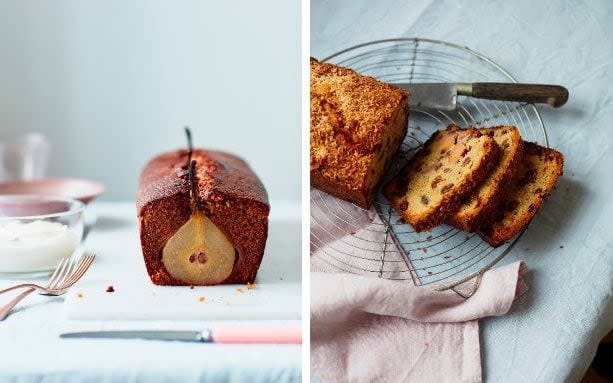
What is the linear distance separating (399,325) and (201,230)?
422 millimetres

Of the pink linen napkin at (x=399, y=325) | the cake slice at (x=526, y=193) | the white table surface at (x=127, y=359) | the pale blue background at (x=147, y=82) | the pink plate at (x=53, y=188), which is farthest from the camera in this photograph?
the pale blue background at (x=147, y=82)

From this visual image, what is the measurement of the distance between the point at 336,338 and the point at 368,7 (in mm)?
625

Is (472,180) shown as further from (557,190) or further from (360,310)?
(360,310)

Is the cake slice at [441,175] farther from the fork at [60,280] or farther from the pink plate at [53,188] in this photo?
the pink plate at [53,188]

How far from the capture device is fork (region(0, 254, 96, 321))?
1.29 metres

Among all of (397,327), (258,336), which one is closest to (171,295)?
(258,336)

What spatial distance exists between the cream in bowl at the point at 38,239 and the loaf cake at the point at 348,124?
561mm

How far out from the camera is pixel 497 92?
1.36m

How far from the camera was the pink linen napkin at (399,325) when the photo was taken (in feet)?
4.05

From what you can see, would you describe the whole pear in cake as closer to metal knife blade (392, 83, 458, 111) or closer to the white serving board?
the white serving board

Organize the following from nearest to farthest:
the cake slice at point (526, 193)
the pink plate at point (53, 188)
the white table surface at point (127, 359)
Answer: the white table surface at point (127, 359), the cake slice at point (526, 193), the pink plate at point (53, 188)

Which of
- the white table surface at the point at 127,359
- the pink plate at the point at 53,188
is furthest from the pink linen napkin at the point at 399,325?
the pink plate at the point at 53,188

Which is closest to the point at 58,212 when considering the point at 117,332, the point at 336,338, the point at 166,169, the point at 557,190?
the point at 166,169

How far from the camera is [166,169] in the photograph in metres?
1.59
